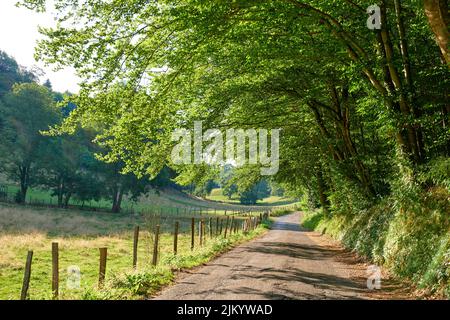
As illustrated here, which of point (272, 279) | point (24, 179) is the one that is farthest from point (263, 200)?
point (272, 279)

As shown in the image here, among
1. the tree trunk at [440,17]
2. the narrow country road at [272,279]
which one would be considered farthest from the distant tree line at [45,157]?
the tree trunk at [440,17]

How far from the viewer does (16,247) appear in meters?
24.5

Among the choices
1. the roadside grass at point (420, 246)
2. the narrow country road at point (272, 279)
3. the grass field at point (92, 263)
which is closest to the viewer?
the roadside grass at point (420, 246)

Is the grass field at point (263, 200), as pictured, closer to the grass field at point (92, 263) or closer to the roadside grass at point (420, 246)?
the grass field at point (92, 263)

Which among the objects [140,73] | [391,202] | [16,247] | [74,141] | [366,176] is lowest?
[16,247]

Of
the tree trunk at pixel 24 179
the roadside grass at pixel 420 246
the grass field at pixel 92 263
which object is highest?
the tree trunk at pixel 24 179

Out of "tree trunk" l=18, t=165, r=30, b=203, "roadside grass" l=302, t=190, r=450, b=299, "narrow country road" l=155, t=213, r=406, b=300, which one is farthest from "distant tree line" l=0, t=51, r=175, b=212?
"roadside grass" l=302, t=190, r=450, b=299

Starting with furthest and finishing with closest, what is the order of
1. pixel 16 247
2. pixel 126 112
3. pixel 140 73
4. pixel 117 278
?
pixel 16 247, pixel 126 112, pixel 140 73, pixel 117 278

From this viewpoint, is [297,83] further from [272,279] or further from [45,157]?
[45,157]

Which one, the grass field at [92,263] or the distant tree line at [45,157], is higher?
the distant tree line at [45,157]

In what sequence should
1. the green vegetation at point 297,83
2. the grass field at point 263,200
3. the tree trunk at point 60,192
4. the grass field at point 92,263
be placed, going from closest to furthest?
the grass field at point 92,263 < the green vegetation at point 297,83 < the tree trunk at point 60,192 < the grass field at point 263,200
